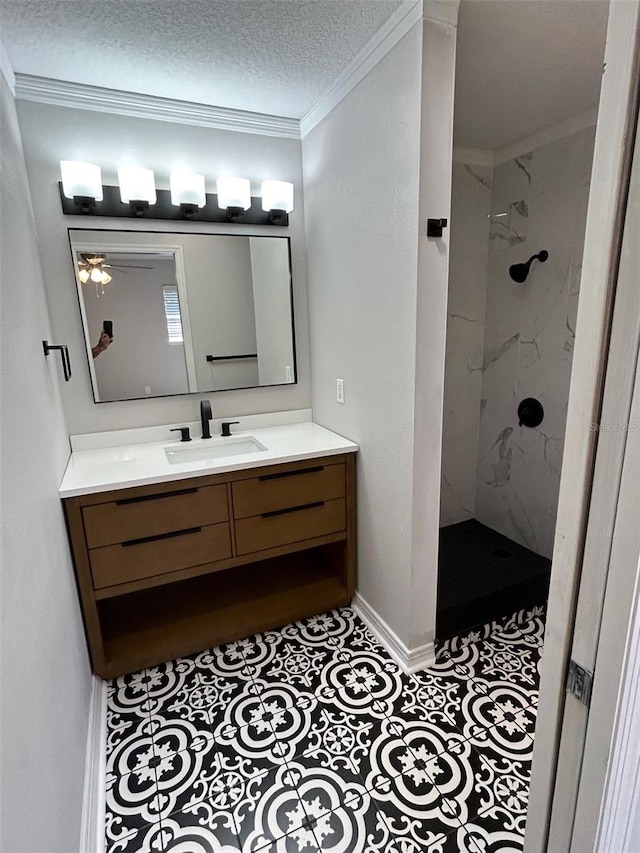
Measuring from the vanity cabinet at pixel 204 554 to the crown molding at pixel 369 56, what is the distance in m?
1.57

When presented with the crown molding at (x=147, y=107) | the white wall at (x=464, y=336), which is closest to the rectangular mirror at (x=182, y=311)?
the crown molding at (x=147, y=107)

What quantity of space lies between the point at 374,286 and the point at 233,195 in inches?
36.6

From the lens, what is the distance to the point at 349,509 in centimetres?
218

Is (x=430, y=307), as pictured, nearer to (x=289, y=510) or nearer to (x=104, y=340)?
(x=289, y=510)

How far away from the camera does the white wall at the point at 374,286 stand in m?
1.57

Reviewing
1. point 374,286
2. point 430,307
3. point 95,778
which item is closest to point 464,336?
point 374,286

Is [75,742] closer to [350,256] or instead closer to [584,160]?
[350,256]

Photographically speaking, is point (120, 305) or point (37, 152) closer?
point (37, 152)

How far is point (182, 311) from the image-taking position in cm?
225

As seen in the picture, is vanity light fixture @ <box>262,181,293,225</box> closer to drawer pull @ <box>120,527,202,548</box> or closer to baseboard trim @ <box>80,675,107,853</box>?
drawer pull @ <box>120,527,202,548</box>

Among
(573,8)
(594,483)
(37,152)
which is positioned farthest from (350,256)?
(594,483)

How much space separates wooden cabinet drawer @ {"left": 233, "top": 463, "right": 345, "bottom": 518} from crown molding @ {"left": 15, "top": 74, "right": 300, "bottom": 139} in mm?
1710

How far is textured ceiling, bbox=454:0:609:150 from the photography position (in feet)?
4.68

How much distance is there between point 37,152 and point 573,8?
2.08 metres
